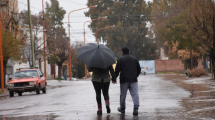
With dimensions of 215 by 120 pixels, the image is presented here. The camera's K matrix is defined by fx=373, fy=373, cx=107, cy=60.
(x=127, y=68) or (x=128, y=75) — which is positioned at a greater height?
(x=127, y=68)

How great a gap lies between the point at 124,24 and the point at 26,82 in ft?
178

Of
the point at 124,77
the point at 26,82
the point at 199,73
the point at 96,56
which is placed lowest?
the point at 199,73

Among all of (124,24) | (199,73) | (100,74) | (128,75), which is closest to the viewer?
(128,75)

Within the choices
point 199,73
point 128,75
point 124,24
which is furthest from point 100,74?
point 124,24

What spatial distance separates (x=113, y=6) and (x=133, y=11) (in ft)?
15.1

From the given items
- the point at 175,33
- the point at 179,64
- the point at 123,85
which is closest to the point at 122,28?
the point at 179,64

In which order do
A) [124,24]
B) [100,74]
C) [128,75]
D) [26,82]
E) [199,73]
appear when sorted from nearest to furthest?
[128,75], [100,74], [26,82], [199,73], [124,24]

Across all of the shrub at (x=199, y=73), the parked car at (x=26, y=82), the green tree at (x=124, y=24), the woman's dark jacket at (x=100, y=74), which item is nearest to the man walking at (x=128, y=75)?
the woman's dark jacket at (x=100, y=74)

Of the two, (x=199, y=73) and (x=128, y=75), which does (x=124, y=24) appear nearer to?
(x=199, y=73)

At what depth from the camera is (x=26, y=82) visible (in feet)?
73.0

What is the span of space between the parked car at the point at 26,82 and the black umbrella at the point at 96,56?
12445mm

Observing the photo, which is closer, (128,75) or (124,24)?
(128,75)

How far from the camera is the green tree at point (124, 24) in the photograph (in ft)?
240

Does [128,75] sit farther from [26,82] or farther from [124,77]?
[26,82]
